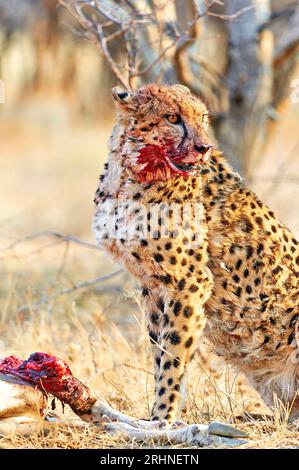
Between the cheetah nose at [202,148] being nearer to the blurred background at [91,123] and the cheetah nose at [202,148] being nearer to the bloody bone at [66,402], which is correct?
the blurred background at [91,123]

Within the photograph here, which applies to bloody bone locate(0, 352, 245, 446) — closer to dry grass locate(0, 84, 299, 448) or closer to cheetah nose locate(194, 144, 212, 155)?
dry grass locate(0, 84, 299, 448)

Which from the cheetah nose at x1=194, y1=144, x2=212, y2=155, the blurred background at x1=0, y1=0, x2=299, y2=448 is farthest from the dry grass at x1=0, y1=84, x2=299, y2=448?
the cheetah nose at x1=194, y1=144, x2=212, y2=155

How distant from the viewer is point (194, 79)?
6.16 m

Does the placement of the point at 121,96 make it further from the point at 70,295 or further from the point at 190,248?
the point at 70,295

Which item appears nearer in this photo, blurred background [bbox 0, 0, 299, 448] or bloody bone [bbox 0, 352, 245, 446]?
bloody bone [bbox 0, 352, 245, 446]

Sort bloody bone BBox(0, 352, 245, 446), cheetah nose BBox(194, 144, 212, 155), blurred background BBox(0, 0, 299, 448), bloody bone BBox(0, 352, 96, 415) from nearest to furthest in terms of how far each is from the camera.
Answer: bloody bone BBox(0, 352, 245, 446)
bloody bone BBox(0, 352, 96, 415)
cheetah nose BBox(194, 144, 212, 155)
blurred background BBox(0, 0, 299, 448)

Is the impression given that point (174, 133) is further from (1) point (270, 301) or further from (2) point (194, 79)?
(2) point (194, 79)

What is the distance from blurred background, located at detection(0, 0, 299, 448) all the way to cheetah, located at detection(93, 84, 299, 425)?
10.5 inches

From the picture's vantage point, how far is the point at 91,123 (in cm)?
1666

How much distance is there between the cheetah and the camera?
4.05m

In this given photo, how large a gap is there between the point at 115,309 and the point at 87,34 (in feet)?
9.53

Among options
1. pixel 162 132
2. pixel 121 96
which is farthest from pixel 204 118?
pixel 121 96

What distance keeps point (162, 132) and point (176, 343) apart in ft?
3.05

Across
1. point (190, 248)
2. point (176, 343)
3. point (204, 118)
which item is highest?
point (204, 118)
